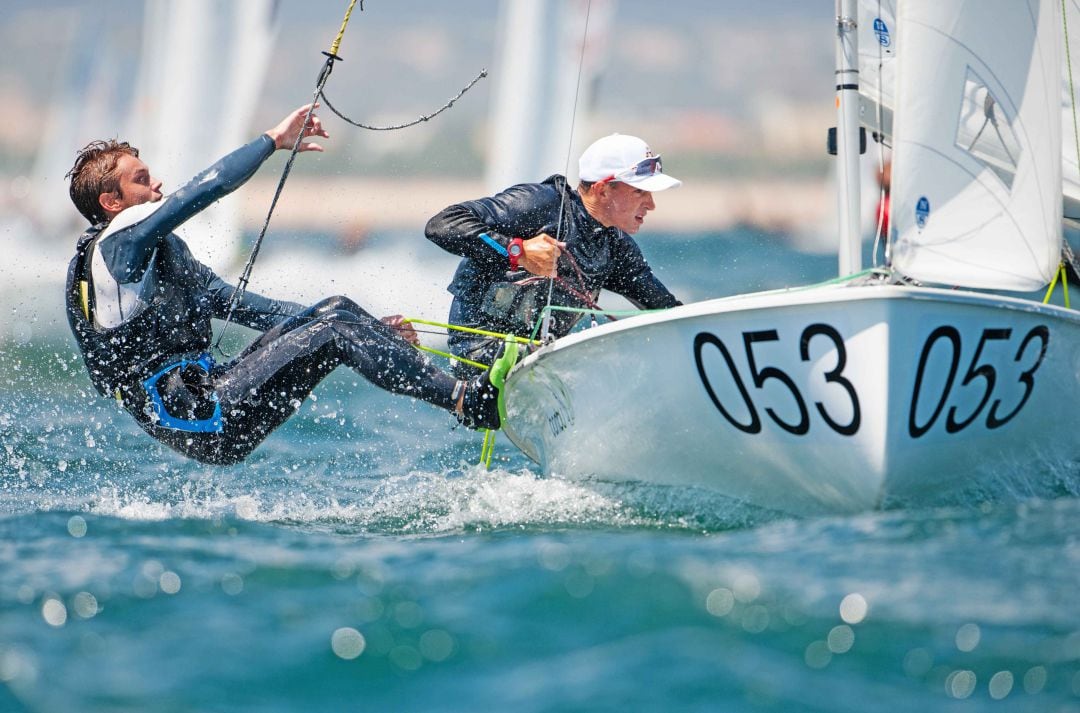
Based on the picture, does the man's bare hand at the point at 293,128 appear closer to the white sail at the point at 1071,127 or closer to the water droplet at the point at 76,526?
the water droplet at the point at 76,526

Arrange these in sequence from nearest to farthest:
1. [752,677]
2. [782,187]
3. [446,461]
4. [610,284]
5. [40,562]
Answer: [752,677], [40,562], [610,284], [446,461], [782,187]

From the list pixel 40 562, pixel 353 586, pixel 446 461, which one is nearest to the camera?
pixel 353 586

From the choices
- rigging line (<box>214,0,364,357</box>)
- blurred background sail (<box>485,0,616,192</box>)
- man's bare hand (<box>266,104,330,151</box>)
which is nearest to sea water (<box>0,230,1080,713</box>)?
rigging line (<box>214,0,364,357</box>)

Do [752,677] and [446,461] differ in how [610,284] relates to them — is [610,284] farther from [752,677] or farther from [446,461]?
[752,677]

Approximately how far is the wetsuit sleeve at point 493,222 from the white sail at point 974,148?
43.9 inches

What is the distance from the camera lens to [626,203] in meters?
3.95

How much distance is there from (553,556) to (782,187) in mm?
22940

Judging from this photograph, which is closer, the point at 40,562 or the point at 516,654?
the point at 516,654

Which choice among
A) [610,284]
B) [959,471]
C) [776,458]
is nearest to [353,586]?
[776,458]

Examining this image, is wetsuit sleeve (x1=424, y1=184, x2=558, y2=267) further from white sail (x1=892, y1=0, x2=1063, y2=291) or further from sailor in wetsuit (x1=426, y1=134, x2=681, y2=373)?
white sail (x1=892, y1=0, x2=1063, y2=291)

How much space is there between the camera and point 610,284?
14.0 feet

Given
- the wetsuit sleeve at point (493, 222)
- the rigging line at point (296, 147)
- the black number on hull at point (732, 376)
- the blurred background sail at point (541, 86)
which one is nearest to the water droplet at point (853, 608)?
the black number on hull at point (732, 376)

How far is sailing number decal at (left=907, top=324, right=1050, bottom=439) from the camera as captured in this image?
9.59ft

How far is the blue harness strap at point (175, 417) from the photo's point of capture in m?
3.54
